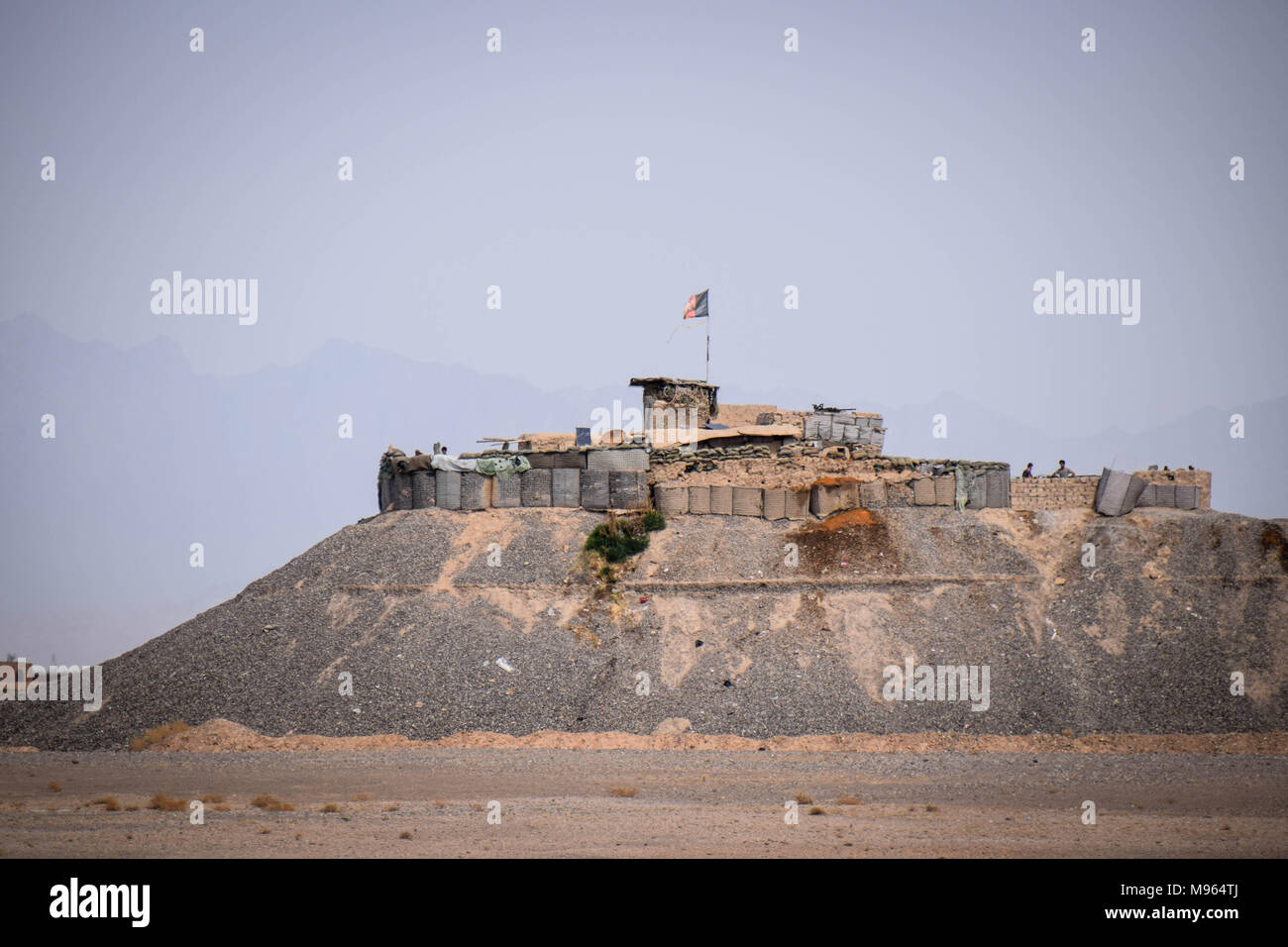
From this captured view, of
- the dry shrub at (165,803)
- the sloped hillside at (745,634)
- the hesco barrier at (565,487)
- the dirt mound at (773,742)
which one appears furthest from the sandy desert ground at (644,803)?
the hesco barrier at (565,487)

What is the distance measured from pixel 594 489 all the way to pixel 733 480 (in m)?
4.59

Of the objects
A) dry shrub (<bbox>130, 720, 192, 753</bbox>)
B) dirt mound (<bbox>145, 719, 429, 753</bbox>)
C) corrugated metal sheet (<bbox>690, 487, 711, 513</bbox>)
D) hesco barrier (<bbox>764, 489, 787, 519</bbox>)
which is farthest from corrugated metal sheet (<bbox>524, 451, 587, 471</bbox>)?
dry shrub (<bbox>130, 720, 192, 753</bbox>)

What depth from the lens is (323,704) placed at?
32.7 metres

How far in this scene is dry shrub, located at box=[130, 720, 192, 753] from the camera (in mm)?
31672

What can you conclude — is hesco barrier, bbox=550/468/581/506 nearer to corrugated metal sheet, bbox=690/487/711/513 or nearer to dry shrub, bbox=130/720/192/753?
corrugated metal sheet, bbox=690/487/711/513

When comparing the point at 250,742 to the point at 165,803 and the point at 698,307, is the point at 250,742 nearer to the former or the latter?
the point at 165,803

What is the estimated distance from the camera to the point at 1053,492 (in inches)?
1577

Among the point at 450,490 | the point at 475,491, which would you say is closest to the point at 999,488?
the point at 475,491

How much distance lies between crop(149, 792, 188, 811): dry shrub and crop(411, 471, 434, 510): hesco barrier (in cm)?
1967

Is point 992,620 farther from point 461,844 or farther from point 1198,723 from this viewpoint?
point 461,844

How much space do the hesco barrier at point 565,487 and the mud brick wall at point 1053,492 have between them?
14.1 meters

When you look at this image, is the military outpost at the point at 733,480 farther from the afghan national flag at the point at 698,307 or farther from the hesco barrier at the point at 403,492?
the afghan national flag at the point at 698,307

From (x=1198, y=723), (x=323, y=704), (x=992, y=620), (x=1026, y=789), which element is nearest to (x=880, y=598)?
(x=992, y=620)

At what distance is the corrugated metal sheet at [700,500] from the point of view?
4044 centimetres
